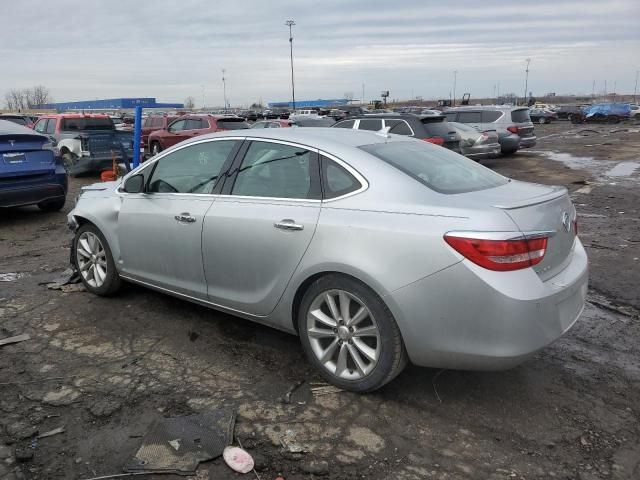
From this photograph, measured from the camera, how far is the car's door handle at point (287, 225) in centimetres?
344

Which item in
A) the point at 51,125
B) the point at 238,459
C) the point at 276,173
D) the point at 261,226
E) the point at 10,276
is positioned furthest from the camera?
the point at 51,125

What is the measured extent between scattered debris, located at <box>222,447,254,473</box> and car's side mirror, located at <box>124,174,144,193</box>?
2497mm

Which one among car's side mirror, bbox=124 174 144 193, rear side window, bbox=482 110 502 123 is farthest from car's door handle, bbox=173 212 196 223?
rear side window, bbox=482 110 502 123

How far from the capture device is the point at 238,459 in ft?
9.13

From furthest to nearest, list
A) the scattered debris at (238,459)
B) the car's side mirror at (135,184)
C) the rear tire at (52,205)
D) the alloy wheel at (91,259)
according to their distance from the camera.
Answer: the rear tire at (52,205)
the alloy wheel at (91,259)
the car's side mirror at (135,184)
the scattered debris at (238,459)

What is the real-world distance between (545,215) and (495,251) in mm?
510

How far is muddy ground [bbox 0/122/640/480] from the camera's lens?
9.09 ft

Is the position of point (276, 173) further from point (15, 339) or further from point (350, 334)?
point (15, 339)

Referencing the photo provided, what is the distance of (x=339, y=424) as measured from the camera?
3.09 meters

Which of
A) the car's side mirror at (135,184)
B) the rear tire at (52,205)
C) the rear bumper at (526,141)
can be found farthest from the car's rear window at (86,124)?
the rear bumper at (526,141)

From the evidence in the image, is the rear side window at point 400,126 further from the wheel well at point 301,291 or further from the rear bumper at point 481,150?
the wheel well at point 301,291

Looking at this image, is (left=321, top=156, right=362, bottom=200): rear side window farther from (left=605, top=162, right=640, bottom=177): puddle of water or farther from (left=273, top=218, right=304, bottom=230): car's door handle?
(left=605, top=162, right=640, bottom=177): puddle of water

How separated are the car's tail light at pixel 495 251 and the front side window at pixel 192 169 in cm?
197

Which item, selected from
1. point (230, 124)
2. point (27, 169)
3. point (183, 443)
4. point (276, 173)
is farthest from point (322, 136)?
point (230, 124)
